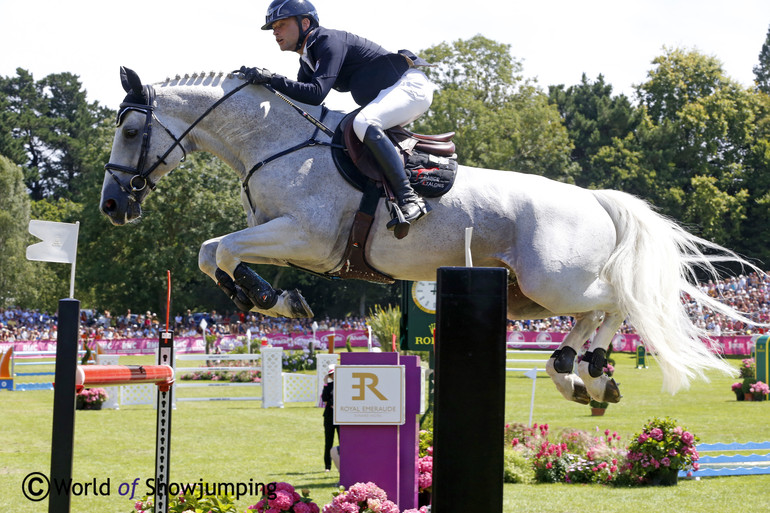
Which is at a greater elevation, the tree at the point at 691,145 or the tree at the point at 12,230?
the tree at the point at 691,145

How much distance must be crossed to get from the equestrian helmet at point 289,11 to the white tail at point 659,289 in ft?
6.19

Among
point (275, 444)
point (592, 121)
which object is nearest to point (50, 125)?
point (592, 121)

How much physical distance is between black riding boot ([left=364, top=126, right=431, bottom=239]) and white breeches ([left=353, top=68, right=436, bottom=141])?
75 mm

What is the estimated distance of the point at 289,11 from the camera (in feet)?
13.6

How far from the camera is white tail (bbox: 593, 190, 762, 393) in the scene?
427 cm

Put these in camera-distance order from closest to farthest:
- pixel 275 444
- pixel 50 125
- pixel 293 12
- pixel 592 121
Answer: pixel 293 12
pixel 275 444
pixel 592 121
pixel 50 125

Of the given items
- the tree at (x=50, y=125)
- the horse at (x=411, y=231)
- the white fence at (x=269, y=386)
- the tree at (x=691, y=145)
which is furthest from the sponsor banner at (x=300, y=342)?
the tree at (x=50, y=125)

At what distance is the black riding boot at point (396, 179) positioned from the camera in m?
3.81

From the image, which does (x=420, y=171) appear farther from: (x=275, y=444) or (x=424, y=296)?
(x=275, y=444)

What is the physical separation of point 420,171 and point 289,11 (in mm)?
1062

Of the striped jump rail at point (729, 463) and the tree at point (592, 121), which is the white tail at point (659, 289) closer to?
the striped jump rail at point (729, 463)

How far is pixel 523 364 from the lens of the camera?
30812mm

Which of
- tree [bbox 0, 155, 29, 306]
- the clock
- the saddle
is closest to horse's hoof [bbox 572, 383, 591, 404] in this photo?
the saddle

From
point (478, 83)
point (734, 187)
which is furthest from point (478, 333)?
point (734, 187)
